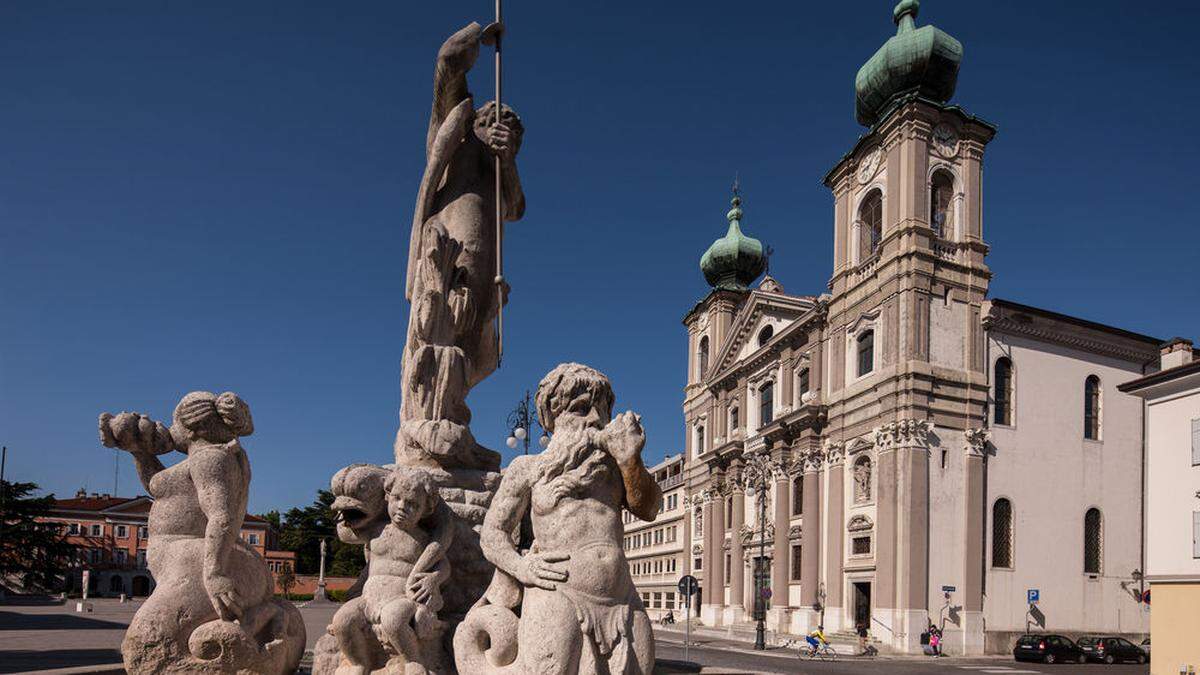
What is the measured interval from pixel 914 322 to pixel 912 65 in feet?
37.1

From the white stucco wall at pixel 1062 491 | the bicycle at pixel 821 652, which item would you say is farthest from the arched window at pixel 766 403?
the bicycle at pixel 821 652

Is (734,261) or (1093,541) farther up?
(734,261)

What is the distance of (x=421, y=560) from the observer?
4.54m

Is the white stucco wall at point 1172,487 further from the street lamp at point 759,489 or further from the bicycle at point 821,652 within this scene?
the street lamp at point 759,489

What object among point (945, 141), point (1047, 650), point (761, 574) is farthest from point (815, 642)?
point (945, 141)

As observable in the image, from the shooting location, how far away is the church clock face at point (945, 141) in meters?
37.1

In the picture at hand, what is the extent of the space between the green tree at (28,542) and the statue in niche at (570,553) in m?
63.8

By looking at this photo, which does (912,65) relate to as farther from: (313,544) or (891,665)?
(313,544)

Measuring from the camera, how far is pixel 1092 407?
3794 cm

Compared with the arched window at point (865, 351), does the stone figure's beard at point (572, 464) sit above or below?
below

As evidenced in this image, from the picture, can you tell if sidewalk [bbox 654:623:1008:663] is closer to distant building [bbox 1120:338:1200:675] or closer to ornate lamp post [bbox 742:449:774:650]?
ornate lamp post [bbox 742:449:774:650]

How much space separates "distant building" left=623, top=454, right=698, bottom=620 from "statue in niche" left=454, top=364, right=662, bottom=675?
57934 mm

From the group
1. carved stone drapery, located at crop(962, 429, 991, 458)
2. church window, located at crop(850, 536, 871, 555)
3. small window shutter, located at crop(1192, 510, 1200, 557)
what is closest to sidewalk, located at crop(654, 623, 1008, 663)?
church window, located at crop(850, 536, 871, 555)

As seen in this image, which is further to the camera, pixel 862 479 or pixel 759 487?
pixel 759 487
